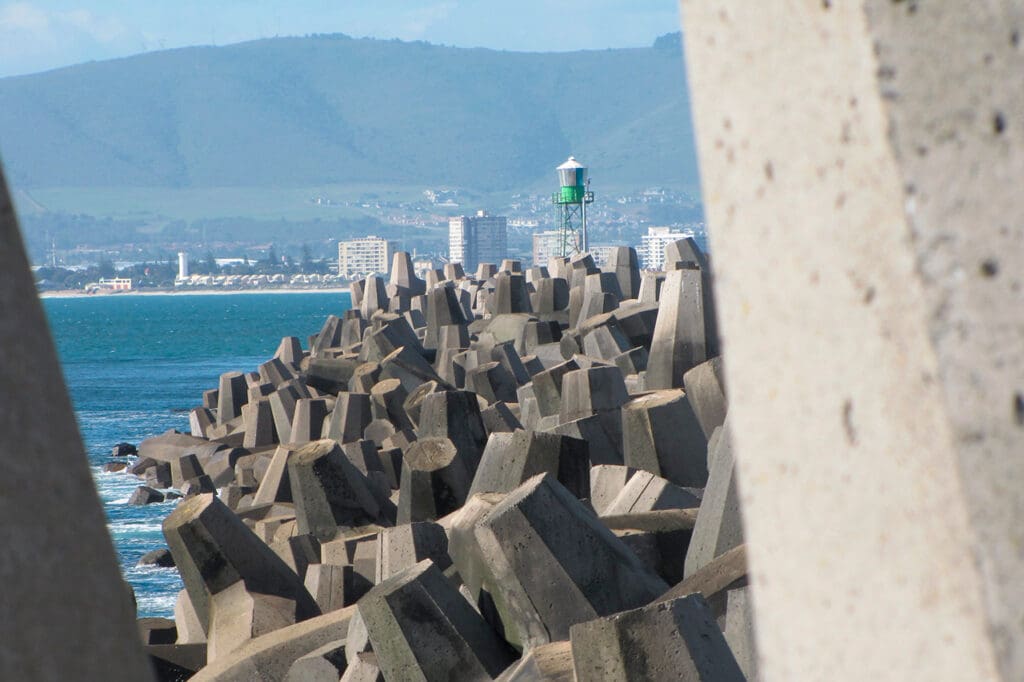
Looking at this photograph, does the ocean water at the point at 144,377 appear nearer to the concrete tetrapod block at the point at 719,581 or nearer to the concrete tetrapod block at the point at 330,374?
the concrete tetrapod block at the point at 719,581

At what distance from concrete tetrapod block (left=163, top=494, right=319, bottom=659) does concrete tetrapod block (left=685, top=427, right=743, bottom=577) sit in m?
1.92

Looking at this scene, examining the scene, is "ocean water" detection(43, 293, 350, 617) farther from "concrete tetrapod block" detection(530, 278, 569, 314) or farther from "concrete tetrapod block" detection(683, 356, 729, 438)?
"concrete tetrapod block" detection(530, 278, 569, 314)

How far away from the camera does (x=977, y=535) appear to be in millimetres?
798

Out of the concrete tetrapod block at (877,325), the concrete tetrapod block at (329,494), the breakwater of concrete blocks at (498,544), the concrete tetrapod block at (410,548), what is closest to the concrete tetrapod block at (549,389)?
the breakwater of concrete blocks at (498,544)

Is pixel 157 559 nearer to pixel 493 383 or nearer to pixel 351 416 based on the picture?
pixel 351 416

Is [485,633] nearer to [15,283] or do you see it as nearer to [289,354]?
[15,283]

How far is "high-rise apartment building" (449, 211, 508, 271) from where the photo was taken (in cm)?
14700

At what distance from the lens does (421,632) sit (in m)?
4.29

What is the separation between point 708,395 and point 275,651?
12.2 feet

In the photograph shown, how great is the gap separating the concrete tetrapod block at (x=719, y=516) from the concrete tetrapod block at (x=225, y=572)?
1.92 metres

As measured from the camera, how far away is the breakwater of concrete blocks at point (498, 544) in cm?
407

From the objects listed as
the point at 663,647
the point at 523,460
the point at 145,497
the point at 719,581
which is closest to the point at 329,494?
the point at 523,460

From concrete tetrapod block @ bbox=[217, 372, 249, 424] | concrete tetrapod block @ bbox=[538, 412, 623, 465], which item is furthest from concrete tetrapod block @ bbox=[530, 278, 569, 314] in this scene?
concrete tetrapod block @ bbox=[538, 412, 623, 465]

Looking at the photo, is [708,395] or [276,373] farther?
[276,373]
